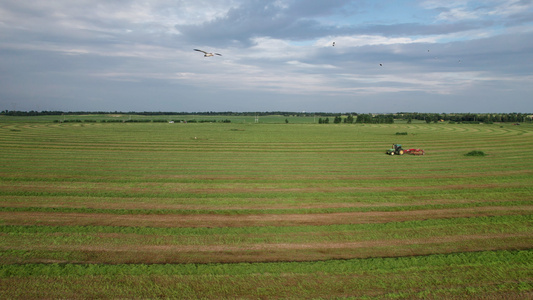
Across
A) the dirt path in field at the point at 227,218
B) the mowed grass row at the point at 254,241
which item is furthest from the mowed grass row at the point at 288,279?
the dirt path in field at the point at 227,218

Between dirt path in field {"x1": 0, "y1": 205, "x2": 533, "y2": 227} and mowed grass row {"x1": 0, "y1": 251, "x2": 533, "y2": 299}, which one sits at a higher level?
dirt path in field {"x1": 0, "y1": 205, "x2": 533, "y2": 227}

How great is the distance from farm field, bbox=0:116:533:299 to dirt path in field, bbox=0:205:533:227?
87 millimetres

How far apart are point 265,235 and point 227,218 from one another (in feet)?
8.98

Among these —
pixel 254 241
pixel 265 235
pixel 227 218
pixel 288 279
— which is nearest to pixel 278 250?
pixel 254 241

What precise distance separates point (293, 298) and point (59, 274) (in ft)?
22.5

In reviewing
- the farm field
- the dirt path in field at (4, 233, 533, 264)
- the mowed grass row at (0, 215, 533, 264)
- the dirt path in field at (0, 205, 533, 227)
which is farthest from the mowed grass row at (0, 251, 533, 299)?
the dirt path in field at (0, 205, 533, 227)

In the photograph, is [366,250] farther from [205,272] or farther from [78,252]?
[78,252]

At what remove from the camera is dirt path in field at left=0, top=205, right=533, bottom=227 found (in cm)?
1436

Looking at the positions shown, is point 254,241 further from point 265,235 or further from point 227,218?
point 227,218

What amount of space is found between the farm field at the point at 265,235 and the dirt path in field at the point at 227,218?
3.4 inches

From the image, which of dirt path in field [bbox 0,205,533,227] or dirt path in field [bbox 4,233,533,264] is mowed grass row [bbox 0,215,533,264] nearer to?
dirt path in field [bbox 4,233,533,264]

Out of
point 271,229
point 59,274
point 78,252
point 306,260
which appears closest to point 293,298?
point 306,260

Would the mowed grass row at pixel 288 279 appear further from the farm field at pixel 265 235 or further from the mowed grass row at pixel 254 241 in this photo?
the mowed grass row at pixel 254 241

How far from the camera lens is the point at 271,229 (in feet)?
45.1
